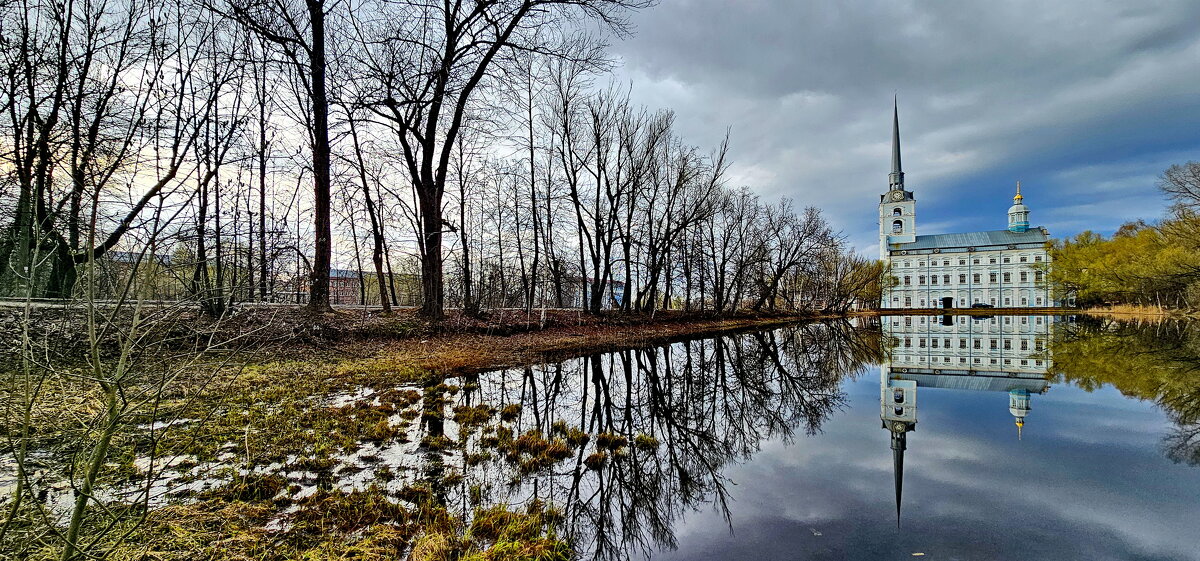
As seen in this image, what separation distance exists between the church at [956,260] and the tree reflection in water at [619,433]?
84.4 m

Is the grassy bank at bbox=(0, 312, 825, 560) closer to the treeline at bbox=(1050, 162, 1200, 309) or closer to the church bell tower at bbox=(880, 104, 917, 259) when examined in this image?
the treeline at bbox=(1050, 162, 1200, 309)

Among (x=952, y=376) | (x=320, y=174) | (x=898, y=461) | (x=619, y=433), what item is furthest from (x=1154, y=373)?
(x=320, y=174)

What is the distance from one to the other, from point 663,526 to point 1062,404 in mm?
8738

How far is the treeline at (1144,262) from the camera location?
98.1 feet

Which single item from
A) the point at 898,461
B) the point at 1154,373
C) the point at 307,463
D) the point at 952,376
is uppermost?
the point at 307,463

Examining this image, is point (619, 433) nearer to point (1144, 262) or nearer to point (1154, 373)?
point (1154, 373)

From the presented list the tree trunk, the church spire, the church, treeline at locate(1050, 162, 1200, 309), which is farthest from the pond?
the church

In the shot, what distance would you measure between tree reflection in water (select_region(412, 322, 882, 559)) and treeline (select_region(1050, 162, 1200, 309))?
36047mm

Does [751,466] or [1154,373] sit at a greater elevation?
[751,466]

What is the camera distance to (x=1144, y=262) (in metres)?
37.9

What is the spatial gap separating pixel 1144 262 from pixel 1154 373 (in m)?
40.6

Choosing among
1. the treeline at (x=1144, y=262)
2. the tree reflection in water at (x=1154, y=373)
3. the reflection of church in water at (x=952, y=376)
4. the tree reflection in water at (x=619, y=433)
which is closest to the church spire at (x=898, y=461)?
the reflection of church in water at (x=952, y=376)

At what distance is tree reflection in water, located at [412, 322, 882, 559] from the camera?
155 inches

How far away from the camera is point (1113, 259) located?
4722 cm
